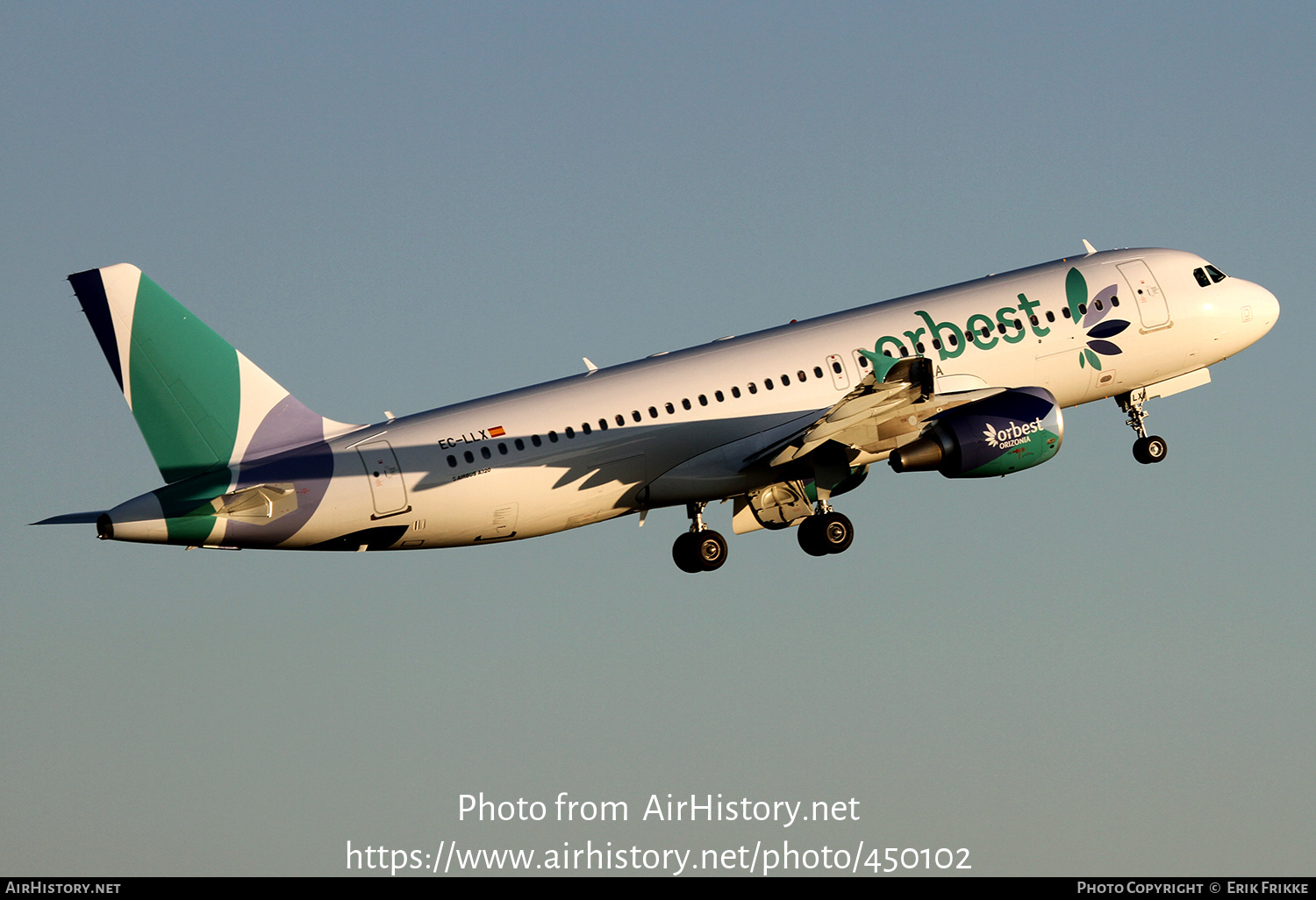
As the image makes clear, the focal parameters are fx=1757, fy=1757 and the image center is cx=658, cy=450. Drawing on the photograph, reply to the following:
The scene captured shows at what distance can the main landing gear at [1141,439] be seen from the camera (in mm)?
47094

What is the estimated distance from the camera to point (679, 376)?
135 ft

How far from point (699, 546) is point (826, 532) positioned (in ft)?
11.7

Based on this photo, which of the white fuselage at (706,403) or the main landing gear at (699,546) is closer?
the white fuselage at (706,403)

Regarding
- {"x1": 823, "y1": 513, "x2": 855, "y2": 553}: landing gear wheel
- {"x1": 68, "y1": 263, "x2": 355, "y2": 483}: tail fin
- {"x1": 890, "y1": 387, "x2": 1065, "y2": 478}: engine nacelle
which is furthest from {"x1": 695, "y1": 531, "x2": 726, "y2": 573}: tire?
{"x1": 68, "y1": 263, "x2": 355, "y2": 483}: tail fin

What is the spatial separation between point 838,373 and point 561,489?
7.48 metres

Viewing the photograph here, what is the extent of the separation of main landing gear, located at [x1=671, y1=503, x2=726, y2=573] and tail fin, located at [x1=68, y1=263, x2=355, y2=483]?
10697mm

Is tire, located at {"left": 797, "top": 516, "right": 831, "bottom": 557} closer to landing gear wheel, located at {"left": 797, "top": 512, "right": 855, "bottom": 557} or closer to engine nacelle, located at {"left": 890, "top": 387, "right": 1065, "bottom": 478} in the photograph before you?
landing gear wheel, located at {"left": 797, "top": 512, "right": 855, "bottom": 557}

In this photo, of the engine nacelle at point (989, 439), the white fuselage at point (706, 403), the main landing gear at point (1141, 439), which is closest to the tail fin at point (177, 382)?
the white fuselage at point (706, 403)

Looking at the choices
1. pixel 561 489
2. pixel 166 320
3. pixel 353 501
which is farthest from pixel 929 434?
pixel 166 320

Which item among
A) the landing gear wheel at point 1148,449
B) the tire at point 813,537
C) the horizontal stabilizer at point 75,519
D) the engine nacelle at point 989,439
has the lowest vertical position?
the horizontal stabilizer at point 75,519

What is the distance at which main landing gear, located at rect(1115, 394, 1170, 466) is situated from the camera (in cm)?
4709

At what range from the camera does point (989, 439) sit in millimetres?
40719

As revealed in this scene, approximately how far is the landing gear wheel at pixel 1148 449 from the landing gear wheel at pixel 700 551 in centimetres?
1177

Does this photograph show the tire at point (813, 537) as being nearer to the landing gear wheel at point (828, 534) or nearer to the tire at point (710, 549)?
the landing gear wheel at point (828, 534)
